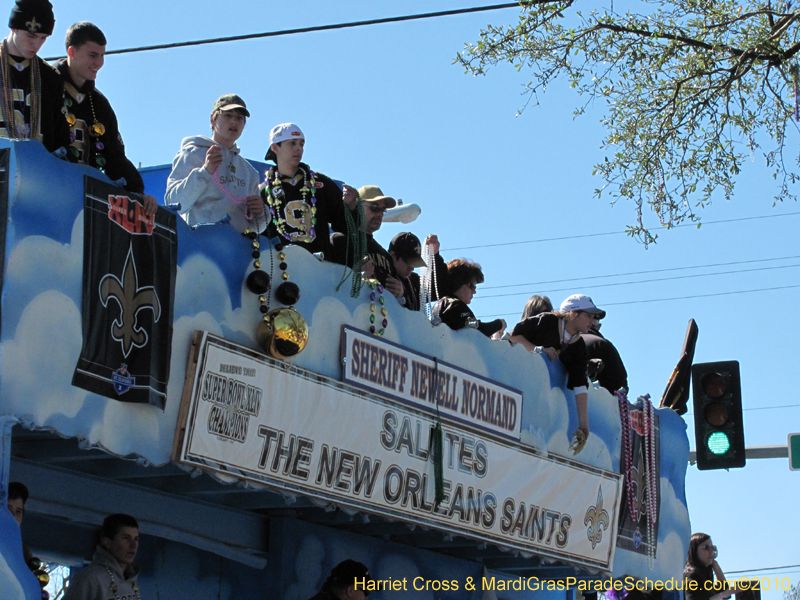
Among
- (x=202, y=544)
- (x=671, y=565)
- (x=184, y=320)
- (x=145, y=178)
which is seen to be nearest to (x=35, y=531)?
(x=202, y=544)

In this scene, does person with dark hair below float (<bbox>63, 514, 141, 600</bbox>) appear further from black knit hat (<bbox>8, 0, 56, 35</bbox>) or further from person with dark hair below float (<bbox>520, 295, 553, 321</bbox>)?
person with dark hair below float (<bbox>520, 295, 553, 321</bbox>)

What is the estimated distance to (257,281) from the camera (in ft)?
24.0

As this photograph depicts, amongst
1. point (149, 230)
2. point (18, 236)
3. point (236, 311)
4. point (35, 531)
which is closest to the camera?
point (18, 236)

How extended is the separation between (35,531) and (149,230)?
2.53m

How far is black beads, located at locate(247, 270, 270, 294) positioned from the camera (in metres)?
7.30

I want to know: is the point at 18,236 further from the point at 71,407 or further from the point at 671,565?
the point at 671,565

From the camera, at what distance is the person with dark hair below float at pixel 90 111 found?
684 cm

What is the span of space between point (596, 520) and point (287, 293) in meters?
4.66

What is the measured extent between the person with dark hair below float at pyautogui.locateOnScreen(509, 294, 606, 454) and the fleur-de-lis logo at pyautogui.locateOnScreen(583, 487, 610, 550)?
0.61 m

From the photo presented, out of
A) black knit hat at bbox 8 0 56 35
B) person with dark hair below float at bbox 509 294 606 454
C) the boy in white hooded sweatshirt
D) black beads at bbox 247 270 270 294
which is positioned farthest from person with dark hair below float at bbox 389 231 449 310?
black knit hat at bbox 8 0 56 35

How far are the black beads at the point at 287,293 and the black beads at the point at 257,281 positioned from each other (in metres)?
0.14

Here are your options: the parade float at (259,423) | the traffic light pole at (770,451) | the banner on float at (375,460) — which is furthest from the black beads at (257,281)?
the traffic light pole at (770,451)

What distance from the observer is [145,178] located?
11.4m

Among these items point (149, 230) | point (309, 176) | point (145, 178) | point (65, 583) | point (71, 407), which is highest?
point (145, 178)
